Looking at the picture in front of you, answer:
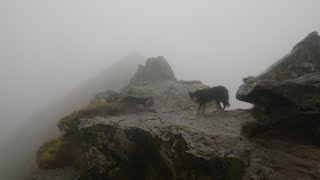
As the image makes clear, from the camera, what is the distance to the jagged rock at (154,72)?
4019cm

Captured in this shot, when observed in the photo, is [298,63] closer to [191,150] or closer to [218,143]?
[218,143]

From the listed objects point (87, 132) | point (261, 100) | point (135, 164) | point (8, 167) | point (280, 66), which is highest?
point (280, 66)

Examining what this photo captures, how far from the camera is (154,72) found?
4084 cm

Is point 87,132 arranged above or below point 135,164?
above

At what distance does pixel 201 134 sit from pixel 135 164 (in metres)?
5.90

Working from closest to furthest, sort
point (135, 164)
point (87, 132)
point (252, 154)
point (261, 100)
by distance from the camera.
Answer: point (252, 154) → point (261, 100) → point (135, 164) → point (87, 132)

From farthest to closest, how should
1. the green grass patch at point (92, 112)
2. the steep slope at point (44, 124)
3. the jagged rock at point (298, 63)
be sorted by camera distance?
the steep slope at point (44, 124) < the green grass patch at point (92, 112) < the jagged rock at point (298, 63)

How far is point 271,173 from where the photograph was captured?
10.7 m

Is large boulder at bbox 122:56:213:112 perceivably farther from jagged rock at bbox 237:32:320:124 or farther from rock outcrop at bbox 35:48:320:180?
jagged rock at bbox 237:32:320:124

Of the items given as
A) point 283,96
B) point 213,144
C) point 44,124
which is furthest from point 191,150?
point 44,124

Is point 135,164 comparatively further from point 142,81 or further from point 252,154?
point 142,81

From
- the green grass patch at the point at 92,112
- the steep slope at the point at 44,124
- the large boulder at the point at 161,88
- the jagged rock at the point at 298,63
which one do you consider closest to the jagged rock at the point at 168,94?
the large boulder at the point at 161,88

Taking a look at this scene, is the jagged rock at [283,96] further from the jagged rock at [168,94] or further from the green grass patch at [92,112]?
the green grass patch at [92,112]

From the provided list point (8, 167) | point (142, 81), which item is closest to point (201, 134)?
point (142, 81)
